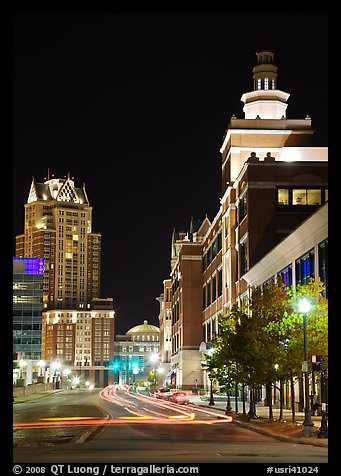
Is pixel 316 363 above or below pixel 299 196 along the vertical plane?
below

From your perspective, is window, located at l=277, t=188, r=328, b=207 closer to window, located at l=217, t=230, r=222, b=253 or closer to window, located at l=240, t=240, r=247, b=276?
window, located at l=240, t=240, r=247, b=276

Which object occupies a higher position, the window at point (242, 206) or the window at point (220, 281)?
the window at point (242, 206)

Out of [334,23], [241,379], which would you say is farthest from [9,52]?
[241,379]

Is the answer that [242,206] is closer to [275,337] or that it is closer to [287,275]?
[287,275]

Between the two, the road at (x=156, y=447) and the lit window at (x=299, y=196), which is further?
the lit window at (x=299, y=196)

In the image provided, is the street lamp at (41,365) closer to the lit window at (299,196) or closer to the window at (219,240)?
the window at (219,240)

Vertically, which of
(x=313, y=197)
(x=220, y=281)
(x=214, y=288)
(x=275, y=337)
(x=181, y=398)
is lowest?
(x=181, y=398)

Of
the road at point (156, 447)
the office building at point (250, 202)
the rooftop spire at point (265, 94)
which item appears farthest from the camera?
the rooftop spire at point (265, 94)

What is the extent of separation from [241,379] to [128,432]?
1566 cm

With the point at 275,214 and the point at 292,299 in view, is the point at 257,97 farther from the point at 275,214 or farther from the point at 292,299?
the point at 292,299

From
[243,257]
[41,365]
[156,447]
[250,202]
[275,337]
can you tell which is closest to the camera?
[156,447]

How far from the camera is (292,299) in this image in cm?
4697

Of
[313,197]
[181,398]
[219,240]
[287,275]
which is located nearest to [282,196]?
[313,197]

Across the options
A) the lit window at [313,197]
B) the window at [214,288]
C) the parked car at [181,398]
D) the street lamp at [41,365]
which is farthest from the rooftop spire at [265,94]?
the street lamp at [41,365]
